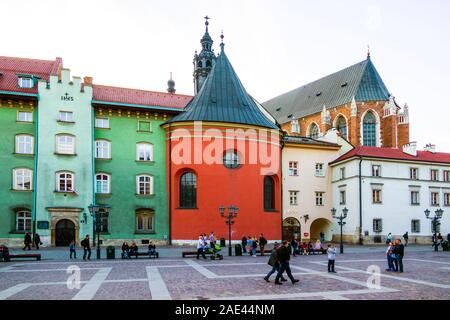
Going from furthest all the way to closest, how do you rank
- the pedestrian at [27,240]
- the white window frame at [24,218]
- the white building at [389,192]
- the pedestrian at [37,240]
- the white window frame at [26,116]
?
1. the white building at [389,192]
2. the white window frame at [26,116]
3. the white window frame at [24,218]
4. the pedestrian at [37,240]
5. the pedestrian at [27,240]

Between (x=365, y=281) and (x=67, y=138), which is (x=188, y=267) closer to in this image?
(x=365, y=281)

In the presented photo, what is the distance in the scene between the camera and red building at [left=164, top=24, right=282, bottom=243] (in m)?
36.6

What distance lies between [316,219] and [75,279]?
32096 mm

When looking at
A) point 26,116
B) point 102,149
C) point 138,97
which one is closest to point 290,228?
point 138,97

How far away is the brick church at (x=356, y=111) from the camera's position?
55.5 m

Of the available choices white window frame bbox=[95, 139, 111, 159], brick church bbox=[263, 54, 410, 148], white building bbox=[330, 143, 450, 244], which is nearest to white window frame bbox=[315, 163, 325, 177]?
white building bbox=[330, 143, 450, 244]

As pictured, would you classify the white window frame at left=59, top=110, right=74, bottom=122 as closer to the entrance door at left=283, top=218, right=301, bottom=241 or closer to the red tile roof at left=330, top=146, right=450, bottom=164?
the entrance door at left=283, top=218, right=301, bottom=241

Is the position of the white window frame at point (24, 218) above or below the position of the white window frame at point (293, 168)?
below

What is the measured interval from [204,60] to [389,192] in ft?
102

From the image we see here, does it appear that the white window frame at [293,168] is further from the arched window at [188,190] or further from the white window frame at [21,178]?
the white window frame at [21,178]

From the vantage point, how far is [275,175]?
4050cm

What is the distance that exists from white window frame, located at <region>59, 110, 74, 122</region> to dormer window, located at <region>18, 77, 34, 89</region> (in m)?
3.48

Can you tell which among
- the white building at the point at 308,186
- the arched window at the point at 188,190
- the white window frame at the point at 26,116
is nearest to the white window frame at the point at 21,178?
the white window frame at the point at 26,116

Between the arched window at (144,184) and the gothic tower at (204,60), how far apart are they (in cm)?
2451
